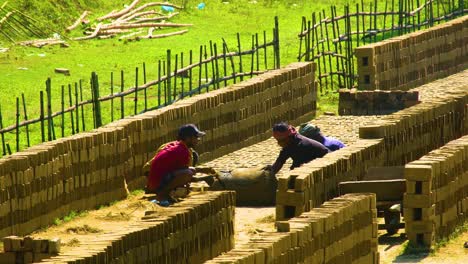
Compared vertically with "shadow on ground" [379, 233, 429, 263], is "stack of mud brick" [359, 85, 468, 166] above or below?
above

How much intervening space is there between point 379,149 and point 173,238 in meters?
5.26

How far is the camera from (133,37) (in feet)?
132

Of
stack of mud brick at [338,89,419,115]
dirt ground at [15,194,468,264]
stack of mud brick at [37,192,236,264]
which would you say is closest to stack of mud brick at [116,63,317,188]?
stack of mud brick at [338,89,419,115]

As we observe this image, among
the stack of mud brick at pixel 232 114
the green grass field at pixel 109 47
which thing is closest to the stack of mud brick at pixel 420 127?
the stack of mud brick at pixel 232 114

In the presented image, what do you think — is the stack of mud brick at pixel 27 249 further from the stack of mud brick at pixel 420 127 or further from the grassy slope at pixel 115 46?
the grassy slope at pixel 115 46

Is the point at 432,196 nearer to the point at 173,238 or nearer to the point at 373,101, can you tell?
the point at 173,238

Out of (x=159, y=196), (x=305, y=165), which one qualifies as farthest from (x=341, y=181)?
(x=159, y=196)

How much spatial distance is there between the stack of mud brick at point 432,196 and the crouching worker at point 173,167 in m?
2.85

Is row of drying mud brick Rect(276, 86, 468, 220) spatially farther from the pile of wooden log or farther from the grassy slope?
the pile of wooden log

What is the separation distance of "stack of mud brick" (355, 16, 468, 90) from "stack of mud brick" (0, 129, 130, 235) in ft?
26.6

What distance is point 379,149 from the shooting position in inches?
942

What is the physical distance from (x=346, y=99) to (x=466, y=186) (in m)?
8.42

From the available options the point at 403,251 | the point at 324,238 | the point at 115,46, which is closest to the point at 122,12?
the point at 115,46

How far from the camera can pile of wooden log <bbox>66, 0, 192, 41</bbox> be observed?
40219 mm
